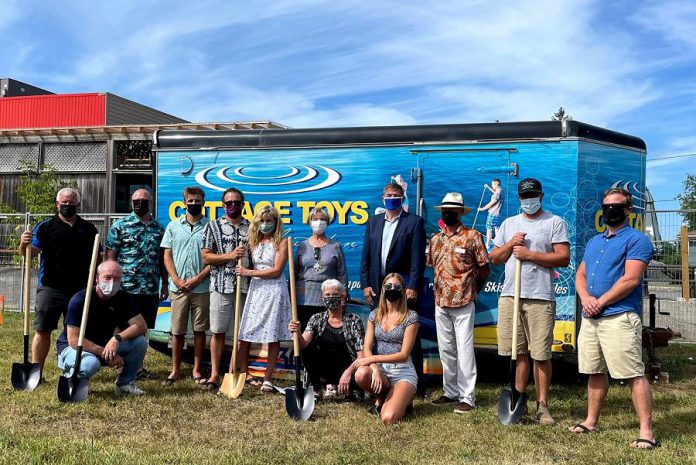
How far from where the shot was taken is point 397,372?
17.7ft

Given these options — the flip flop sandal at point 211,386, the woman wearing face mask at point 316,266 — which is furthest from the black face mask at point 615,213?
the flip flop sandal at point 211,386

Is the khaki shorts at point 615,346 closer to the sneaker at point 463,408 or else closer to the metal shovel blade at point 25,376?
the sneaker at point 463,408

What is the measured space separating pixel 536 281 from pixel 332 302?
1.71m

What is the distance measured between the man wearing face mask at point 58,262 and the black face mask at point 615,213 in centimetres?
457

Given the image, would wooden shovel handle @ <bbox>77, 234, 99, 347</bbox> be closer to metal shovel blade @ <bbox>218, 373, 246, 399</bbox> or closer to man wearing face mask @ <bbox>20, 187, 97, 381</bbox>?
man wearing face mask @ <bbox>20, 187, 97, 381</bbox>

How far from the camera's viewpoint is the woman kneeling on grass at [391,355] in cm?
525

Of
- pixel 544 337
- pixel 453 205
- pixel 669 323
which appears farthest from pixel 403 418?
pixel 669 323

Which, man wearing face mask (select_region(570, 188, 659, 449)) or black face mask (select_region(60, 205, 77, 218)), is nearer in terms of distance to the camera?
man wearing face mask (select_region(570, 188, 659, 449))

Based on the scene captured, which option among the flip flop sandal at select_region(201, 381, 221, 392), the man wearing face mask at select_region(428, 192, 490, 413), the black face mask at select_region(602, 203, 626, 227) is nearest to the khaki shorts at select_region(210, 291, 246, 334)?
the flip flop sandal at select_region(201, 381, 221, 392)

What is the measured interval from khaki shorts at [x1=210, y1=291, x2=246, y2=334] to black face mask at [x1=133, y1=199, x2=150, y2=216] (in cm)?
104

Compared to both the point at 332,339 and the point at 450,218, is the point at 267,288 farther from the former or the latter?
the point at 450,218

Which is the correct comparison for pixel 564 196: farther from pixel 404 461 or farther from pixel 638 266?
pixel 404 461

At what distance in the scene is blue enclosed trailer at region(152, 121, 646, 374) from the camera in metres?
6.22

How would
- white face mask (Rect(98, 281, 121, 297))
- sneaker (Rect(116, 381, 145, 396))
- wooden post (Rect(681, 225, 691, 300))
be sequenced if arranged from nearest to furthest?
white face mask (Rect(98, 281, 121, 297))
sneaker (Rect(116, 381, 145, 396))
wooden post (Rect(681, 225, 691, 300))
